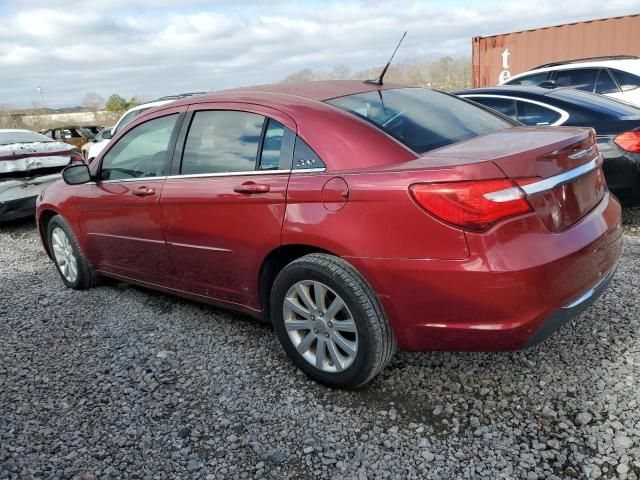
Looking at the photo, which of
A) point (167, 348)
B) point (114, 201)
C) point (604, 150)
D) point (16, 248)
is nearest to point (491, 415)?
point (167, 348)

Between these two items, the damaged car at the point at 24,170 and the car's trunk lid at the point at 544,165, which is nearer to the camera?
the car's trunk lid at the point at 544,165

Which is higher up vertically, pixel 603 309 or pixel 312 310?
pixel 312 310

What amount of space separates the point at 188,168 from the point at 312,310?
125 cm

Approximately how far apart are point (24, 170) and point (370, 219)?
6222 millimetres

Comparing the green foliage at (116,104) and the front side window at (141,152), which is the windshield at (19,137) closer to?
the front side window at (141,152)

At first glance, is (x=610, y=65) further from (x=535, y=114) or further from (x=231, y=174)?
(x=231, y=174)

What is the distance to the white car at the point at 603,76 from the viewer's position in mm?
7586

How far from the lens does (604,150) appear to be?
458cm

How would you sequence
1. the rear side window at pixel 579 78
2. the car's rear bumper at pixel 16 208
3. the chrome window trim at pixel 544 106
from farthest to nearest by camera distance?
the rear side window at pixel 579 78
the car's rear bumper at pixel 16 208
the chrome window trim at pixel 544 106

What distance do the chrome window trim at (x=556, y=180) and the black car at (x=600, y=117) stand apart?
2.28 m

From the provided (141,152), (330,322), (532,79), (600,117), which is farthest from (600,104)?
(532,79)

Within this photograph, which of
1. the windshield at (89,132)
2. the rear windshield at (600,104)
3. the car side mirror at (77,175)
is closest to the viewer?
the car side mirror at (77,175)

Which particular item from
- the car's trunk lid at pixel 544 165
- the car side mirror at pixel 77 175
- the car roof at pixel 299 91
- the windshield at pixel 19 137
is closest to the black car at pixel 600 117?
the car's trunk lid at pixel 544 165

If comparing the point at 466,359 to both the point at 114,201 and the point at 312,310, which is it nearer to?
the point at 312,310
